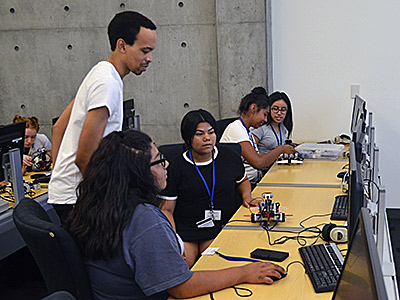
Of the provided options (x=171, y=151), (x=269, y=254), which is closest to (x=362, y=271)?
(x=269, y=254)

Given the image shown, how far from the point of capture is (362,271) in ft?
2.91

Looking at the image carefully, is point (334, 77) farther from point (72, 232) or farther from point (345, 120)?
point (72, 232)

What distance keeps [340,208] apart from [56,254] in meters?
1.54

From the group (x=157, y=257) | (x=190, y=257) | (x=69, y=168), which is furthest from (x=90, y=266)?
(x=190, y=257)

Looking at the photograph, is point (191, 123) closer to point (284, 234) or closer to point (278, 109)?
point (284, 234)

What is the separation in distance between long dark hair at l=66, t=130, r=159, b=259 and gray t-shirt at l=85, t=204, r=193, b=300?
0.04 meters

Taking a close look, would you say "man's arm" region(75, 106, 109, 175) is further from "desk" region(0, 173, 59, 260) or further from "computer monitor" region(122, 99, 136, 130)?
"computer monitor" region(122, 99, 136, 130)

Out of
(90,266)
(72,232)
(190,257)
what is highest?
(72,232)

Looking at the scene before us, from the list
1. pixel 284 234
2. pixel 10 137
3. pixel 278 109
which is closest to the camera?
pixel 284 234

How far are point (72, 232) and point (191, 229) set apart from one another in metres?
1.17

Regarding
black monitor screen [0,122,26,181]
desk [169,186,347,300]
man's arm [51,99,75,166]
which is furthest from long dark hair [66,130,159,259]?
black monitor screen [0,122,26,181]

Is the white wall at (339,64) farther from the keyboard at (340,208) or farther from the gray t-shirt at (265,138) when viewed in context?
the keyboard at (340,208)

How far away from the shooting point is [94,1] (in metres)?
5.37

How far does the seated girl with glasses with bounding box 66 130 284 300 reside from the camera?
159cm
